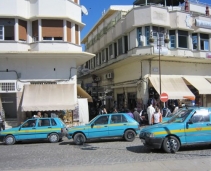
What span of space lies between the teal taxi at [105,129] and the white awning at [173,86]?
838 cm

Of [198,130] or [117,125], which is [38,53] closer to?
[117,125]

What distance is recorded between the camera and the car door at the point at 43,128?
1505cm

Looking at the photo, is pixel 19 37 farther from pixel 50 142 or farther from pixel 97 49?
pixel 97 49

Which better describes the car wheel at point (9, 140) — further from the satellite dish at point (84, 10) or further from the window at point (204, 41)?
the window at point (204, 41)

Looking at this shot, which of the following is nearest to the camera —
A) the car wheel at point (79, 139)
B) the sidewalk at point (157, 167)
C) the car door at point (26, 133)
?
the sidewalk at point (157, 167)

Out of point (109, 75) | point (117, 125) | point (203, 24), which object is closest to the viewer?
point (117, 125)

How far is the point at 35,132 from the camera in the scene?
49.2 feet

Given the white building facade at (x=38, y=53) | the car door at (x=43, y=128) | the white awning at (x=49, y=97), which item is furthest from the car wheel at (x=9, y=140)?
the white building facade at (x=38, y=53)

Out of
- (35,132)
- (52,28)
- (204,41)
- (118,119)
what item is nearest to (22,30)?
(52,28)

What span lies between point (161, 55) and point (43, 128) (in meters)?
11.9

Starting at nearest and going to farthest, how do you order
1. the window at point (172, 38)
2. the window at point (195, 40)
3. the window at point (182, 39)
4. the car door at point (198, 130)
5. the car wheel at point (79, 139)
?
the car door at point (198, 130), the car wheel at point (79, 139), the window at point (172, 38), the window at point (182, 39), the window at point (195, 40)

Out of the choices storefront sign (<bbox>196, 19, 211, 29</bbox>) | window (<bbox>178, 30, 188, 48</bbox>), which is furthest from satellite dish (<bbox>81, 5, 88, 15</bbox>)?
storefront sign (<bbox>196, 19, 211, 29</bbox>)

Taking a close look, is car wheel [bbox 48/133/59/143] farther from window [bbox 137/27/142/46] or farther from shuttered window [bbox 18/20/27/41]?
window [bbox 137/27/142/46]

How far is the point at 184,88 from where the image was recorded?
23594mm
